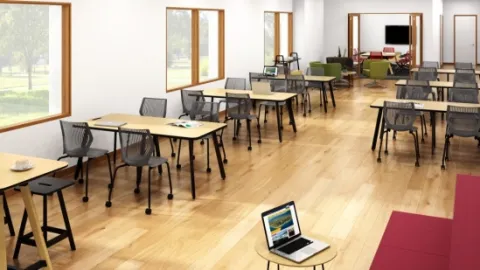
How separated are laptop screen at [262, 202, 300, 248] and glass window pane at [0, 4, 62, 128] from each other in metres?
4.57

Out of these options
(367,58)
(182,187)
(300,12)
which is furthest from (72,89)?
(367,58)

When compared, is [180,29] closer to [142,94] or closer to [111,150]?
[142,94]

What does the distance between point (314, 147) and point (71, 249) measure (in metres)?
5.19

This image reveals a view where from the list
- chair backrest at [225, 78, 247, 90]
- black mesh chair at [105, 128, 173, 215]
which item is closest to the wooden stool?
black mesh chair at [105, 128, 173, 215]

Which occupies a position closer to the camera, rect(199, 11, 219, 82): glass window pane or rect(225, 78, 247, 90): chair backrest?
rect(225, 78, 247, 90): chair backrest

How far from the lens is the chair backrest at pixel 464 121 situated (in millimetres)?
8383

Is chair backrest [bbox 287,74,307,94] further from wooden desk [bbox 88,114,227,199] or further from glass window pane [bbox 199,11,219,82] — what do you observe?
wooden desk [bbox 88,114,227,199]

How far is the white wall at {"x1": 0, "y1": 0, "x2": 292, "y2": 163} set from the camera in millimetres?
7965

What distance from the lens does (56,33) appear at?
8180mm

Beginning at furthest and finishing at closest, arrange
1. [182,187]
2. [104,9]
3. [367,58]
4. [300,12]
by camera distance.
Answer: [367,58]
[300,12]
[104,9]
[182,187]

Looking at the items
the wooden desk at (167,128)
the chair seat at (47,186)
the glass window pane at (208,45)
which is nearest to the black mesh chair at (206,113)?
the wooden desk at (167,128)

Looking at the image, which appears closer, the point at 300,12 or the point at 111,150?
the point at 111,150

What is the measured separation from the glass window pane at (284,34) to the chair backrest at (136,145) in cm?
1100

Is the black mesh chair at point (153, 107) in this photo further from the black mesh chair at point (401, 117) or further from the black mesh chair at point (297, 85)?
the black mesh chair at point (297, 85)
